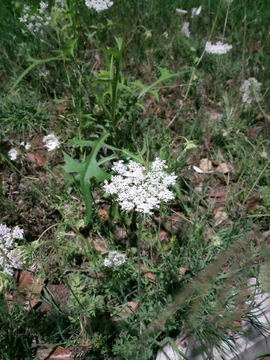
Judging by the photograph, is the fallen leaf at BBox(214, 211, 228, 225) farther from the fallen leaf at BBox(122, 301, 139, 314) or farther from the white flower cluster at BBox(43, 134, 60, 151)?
the white flower cluster at BBox(43, 134, 60, 151)

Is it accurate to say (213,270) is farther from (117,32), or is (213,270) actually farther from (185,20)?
(185,20)

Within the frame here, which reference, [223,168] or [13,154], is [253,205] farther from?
[13,154]

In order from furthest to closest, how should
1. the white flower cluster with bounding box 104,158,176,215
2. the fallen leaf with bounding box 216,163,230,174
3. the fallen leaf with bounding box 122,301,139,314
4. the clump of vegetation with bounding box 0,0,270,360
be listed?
1. the fallen leaf with bounding box 216,163,230,174
2. the fallen leaf with bounding box 122,301,139,314
3. the clump of vegetation with bounding box 0,0,270,360
4. the white flower cluster with bounding box 104,158,176,215

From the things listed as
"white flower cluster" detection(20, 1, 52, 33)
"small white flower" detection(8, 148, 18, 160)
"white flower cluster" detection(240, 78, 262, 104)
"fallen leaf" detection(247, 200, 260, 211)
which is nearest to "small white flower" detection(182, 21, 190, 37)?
"white flower cluster" detection(240, 78, 262, 104)

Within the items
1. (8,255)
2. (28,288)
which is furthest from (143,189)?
(28,288)

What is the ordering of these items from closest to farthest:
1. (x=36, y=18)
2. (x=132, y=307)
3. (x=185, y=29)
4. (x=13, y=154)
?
1. (x=132, y=307)
2. (x=13, y=154)
3. (x=36, y=18)
4. (x=185, y=29)

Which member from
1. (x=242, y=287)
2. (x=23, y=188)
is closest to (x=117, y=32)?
(x=23, y=188)
